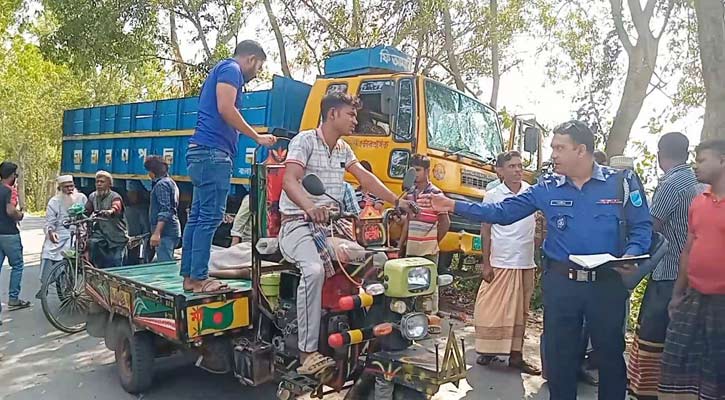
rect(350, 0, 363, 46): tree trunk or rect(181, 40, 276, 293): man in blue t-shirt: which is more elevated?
rect(350, 0, 363, 46): tree trunk

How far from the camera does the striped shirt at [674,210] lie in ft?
13.5

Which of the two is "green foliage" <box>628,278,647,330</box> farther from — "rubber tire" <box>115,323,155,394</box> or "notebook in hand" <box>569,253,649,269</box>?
"rubber tire" <box>115,323,155,394</box>

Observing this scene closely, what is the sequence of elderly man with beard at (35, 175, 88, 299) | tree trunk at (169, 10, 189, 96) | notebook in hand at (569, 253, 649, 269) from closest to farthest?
1. notebook in hand at (569, 253, 649, 269)
2. elderly man with beard at (35, 175, 88, 299)
3. tree trunk at (169, 10, 189, 96)

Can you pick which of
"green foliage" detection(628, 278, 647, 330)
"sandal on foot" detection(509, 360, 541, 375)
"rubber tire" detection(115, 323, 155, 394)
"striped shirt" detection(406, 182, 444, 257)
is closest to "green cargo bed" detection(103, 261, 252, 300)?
"rubber tire" detection(115, 323, 155, 394)

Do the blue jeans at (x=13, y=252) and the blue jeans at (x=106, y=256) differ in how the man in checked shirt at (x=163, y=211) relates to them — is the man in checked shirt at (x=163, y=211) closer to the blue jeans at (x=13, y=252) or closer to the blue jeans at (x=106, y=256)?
the blue jeans at (x=106, y=256)

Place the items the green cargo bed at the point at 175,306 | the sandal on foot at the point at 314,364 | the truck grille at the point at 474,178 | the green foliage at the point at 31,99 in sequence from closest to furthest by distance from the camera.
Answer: the sandal on foot at the point at 314,364 < the green cargo bed at the point at 175,306 < the truck grille at the point at 474,178 < the green foliage at the point at 31,99

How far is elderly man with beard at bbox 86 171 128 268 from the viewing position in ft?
22.9

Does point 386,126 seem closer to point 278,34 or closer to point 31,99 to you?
point 278,34

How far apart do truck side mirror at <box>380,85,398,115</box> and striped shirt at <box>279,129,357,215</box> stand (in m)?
2.95

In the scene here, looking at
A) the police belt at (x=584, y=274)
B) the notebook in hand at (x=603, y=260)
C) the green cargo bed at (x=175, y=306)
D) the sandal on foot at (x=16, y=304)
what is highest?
the notebook in hand at (x=603, y=260)

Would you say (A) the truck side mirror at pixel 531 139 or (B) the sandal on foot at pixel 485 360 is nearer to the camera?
(B) the sandal on foot at pixel 485 360

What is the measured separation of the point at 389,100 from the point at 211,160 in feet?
9.92

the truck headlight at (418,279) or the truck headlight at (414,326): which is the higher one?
the truck headlight at (418,279)

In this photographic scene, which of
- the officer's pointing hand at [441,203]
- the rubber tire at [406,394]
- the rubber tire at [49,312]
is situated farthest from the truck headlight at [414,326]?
the rubber tire at [49,312]
